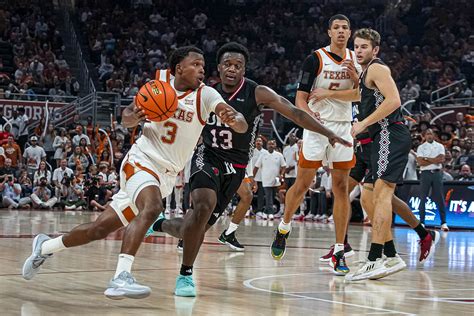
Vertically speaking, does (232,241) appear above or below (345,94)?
below

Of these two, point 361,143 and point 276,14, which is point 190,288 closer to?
point 361,143

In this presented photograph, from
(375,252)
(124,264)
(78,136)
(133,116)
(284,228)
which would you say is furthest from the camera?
(78,136)

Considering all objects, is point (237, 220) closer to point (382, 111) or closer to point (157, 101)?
point (382, 111)

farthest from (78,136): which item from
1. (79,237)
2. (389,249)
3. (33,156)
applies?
(79,237)

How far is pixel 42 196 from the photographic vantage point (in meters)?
21.6

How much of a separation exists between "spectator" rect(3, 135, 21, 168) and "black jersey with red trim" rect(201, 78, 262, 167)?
15680 mm

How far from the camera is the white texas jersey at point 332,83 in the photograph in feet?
27.9

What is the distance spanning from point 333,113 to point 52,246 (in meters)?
3.47

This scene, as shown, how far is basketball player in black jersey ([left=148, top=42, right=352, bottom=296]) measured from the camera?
20.7 feet

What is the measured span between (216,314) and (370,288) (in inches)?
82.0

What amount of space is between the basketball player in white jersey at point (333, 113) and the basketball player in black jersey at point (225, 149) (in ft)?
4.01

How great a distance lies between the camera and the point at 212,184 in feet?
21.9

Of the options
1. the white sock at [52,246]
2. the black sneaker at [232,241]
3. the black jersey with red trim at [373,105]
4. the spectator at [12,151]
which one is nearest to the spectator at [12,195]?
the spectator at [12,151]

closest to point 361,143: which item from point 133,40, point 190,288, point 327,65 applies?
point 327,65
